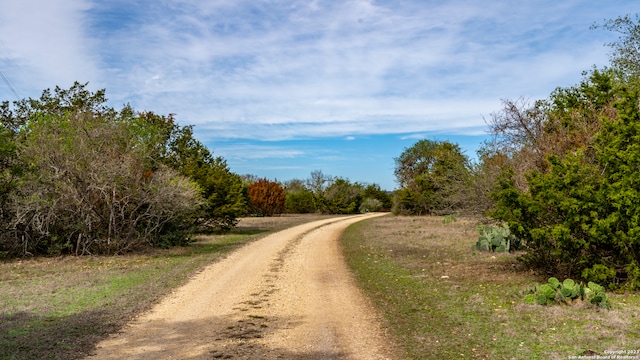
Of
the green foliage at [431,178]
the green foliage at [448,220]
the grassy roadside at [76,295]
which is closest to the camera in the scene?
the grassy roadside at [76,295]

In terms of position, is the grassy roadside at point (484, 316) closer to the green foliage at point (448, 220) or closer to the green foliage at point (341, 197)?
the green foliage at point (448, 220)

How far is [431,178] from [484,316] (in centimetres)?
1768

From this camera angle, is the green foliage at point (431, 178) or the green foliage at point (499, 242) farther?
the green foliage at point (431, 178)

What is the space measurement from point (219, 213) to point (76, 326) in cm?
1913

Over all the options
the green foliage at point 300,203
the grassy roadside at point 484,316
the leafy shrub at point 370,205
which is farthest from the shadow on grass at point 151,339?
the leafy shrub at point 370,205

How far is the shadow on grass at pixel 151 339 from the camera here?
19.9 feet

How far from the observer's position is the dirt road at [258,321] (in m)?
6.17

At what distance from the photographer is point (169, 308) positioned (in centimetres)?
865

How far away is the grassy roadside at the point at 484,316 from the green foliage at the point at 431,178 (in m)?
8.53

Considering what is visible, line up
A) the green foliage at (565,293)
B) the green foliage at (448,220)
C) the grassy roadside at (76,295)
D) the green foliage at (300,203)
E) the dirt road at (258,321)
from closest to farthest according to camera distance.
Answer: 1. the dirt road at (258,321)
2. the grassy roadside at (76,295)
3. the green foliage at (565,293)
4. the green foliage at (448,220)
5. the green foliage at (300,203)

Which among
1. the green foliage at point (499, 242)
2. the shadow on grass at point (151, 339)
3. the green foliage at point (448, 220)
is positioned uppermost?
the green foliage at point (448, 220)

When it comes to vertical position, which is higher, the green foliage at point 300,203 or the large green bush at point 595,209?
Answer: the green foliage at point 300,203

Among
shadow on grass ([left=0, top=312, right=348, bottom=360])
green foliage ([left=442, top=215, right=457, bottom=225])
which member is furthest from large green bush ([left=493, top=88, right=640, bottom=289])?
green foliage ([left=442, top=215, right=457, bottom=225])

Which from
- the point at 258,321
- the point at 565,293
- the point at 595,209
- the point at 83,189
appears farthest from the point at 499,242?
the point at 83,189
